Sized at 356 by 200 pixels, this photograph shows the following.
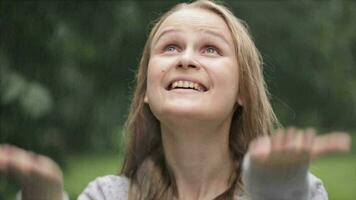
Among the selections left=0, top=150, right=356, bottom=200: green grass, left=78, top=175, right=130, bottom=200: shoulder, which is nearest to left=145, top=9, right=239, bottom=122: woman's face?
left=78, top=175, right=130, bottom=200: shoulder

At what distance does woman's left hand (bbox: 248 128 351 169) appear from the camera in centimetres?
123

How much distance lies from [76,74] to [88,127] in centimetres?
34

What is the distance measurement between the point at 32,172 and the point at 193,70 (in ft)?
1.64

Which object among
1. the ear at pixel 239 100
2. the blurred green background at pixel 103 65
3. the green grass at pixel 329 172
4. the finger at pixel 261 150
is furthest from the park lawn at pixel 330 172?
the finger at pixel 261 150

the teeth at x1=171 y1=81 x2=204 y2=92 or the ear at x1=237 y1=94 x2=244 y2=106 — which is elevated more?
the teeth at x1=171 y1=81 x2=204 y2=92

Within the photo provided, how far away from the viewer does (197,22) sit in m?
1.77

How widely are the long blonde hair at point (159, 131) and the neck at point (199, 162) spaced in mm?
23

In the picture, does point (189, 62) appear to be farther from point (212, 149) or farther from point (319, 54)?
point (319, 54)

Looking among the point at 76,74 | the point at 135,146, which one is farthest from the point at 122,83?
the point at 135,146

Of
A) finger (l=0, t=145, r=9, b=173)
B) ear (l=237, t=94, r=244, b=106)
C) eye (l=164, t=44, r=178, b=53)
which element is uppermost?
finger (l=0, t=145, r=9, b=173)

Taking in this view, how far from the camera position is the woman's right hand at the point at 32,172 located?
1.30m

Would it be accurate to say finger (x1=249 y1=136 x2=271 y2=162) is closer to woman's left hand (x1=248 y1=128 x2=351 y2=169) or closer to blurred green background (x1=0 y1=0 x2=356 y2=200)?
woman's left hand (x1=248 y1=128 x2=351 y2=169)

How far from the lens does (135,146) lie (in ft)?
6.09

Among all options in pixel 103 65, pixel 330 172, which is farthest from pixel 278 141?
pixel 330 172
